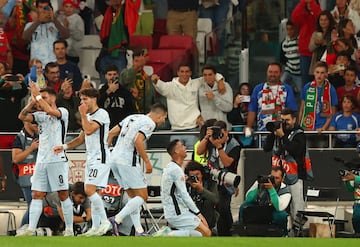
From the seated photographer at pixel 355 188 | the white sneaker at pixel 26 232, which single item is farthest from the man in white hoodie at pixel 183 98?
the white sneaker at pixel 26 232

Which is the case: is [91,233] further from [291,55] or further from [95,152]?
[291,55]

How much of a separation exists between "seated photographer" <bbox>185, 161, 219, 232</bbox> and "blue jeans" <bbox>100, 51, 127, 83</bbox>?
4.39 metres

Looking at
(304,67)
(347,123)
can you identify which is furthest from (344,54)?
(347,123)

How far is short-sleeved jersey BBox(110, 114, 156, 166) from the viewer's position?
21.2 meters

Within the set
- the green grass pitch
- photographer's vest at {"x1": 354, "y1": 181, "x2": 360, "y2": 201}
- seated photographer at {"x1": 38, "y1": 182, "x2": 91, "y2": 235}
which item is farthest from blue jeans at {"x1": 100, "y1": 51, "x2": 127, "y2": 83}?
the green grass pitch

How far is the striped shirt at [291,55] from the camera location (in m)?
25.5

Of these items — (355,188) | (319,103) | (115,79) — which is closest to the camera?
(355,188)

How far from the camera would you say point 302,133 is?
2230 centimetres

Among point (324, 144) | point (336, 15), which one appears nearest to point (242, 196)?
point (324, 144)

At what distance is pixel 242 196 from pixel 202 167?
198 centimetres

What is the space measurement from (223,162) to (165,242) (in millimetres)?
3194

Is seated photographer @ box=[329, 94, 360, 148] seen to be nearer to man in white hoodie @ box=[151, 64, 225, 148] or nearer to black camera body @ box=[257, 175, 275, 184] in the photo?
man in white hoodie @ box=[151, 64, 225, 148]

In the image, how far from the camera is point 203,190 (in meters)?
21.6

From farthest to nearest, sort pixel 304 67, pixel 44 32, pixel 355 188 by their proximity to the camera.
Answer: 1. pixel 44 32
2. pixel 304 67
3. pixel 355 188
